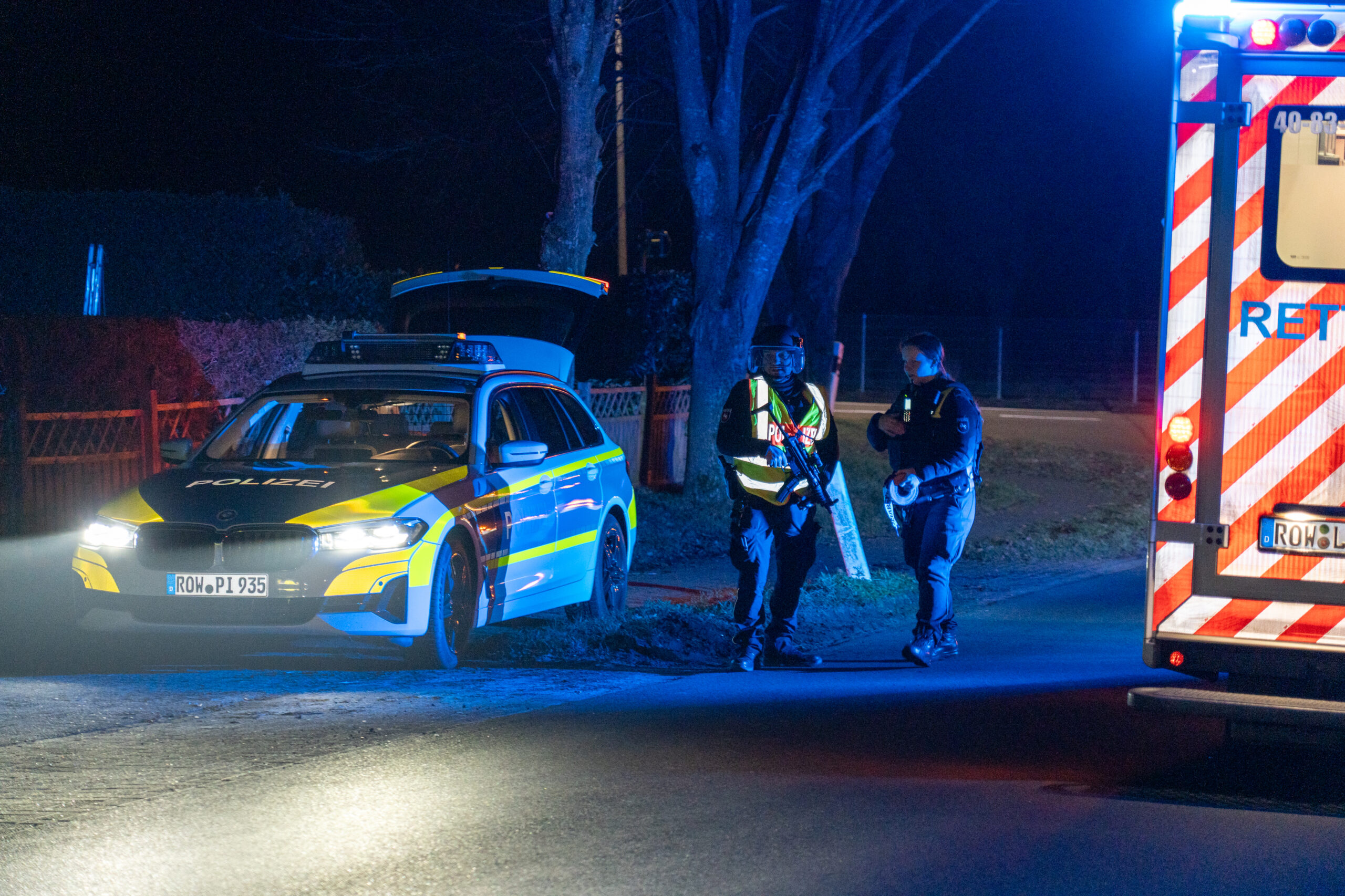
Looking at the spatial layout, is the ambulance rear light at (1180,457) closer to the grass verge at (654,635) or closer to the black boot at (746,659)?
the black boot at (746,659)

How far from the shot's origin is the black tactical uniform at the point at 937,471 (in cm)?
900

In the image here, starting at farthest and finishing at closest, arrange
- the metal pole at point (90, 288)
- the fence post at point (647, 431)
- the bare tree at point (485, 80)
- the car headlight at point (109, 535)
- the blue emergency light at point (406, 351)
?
the fence post at point (647, 431), the bare tree at point (485, 80), the metal pole at point (90, 288), the blue emergency light at point (406, 351), the car headlight at point (109, 535)

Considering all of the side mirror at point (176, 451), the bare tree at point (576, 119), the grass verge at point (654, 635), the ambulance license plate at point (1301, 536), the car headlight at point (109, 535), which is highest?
the bare tree at point (576, 119)

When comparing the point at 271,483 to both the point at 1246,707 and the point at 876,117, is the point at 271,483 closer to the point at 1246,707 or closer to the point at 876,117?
the point at 1246,707

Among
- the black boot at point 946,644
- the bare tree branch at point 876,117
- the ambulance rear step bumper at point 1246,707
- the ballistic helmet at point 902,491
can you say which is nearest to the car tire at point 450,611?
the ballistic helmet at point 902,491

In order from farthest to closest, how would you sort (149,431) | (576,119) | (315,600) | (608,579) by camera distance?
(576,119)
(149,431)
(608,579)
(315,600)

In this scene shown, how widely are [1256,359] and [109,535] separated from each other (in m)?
5.75

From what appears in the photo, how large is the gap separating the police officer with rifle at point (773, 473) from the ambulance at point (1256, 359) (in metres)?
2.89

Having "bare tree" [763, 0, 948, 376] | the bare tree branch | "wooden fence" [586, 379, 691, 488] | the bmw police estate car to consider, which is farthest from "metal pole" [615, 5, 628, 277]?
the bmw police estate car

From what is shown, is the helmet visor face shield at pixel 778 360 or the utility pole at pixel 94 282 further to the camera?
the utility pole at pixel 94 282

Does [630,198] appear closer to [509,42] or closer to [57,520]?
[509,42]

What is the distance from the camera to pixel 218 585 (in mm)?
8172

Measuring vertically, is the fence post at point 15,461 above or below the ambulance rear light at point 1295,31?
below

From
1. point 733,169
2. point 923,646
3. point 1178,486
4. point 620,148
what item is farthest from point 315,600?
point 620,148
